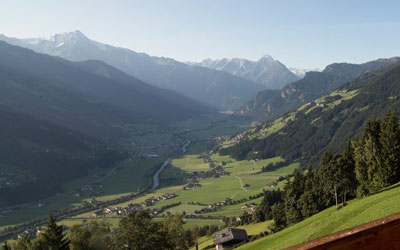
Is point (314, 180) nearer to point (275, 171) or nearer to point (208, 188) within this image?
point (208, 188)

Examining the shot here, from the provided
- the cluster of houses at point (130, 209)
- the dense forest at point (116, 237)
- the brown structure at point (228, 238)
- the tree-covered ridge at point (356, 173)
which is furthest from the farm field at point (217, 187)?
the dense forest at point (116, 237)

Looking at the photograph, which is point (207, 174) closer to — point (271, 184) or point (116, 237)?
point (271, 184)

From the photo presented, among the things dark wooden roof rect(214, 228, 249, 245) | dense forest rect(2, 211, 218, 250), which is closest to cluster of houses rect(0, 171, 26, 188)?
dense forest rect(2, 211, 218, 250)

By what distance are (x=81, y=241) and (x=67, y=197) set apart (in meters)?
116

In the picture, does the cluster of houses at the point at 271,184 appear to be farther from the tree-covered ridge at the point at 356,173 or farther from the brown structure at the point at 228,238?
the brown structure at the point at 228,238

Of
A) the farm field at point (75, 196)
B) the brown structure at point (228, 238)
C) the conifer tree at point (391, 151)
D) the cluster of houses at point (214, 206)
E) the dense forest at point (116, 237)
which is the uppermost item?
the conifer tree at point (391, 151)

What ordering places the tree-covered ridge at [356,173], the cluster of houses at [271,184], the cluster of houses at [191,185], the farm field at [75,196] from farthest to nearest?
the cluster of houses at [191,185] < the cluster of houses at [271,184] < the farm field at [75,196] < the tree-covered ridge at [356,173]

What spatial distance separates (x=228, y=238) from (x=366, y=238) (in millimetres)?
58803

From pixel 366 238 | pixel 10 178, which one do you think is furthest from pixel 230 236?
pixel 10 178

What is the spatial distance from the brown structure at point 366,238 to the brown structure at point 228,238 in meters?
57.9

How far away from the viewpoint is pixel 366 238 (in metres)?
3.78

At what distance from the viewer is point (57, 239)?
47500 millimetres

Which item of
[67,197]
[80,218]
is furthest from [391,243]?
[67,197]

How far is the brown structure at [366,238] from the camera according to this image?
3695mm
